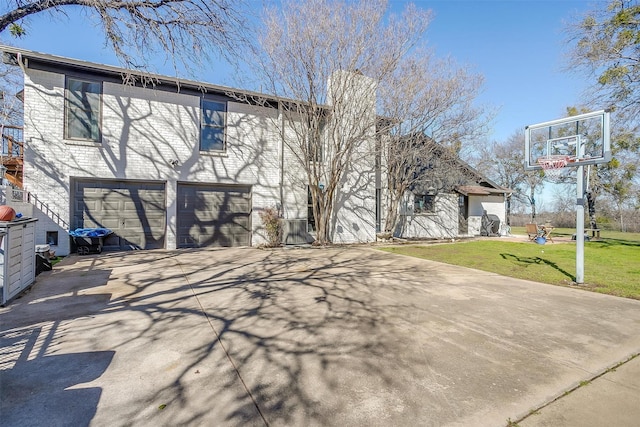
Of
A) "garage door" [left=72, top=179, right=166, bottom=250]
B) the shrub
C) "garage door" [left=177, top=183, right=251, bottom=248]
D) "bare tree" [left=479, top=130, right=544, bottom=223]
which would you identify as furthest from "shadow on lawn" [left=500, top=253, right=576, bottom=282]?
"bare tree" [left=479, top=130, right=544, bottom=223]

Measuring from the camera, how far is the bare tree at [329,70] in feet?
34.2

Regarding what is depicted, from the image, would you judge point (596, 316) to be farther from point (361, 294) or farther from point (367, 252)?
point (367, 252)

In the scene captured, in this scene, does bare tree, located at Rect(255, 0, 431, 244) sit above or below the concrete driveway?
above

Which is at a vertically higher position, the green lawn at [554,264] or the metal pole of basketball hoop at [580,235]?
the metal pole of basketball hoop at [580,235]

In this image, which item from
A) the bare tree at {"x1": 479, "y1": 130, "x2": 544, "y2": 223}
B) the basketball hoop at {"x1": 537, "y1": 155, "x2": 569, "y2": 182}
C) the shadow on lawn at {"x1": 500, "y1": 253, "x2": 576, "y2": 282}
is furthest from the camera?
the bare tree at {"x1": 479, "y1": 130, "x2": 544, "y2": 223}

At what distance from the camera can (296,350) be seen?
3271 mm

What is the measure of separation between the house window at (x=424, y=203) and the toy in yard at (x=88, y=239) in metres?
14.1

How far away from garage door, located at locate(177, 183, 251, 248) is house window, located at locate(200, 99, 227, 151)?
5.10 feet

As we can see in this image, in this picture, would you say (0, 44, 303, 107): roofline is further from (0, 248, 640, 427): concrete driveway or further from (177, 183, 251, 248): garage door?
(0, 248, 640, 427): concrete driveway

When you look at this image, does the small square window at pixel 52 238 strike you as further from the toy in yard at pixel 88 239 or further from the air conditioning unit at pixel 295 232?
the air conditioning unit at pixel 295 232

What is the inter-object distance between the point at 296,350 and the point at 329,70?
10228mm

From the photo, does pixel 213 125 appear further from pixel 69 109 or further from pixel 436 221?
pixel 436 221

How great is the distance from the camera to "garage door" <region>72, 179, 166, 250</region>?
982cm

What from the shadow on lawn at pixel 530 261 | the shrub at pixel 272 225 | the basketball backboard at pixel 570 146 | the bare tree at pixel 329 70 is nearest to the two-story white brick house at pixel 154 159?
the shrub at pixel 272 225
